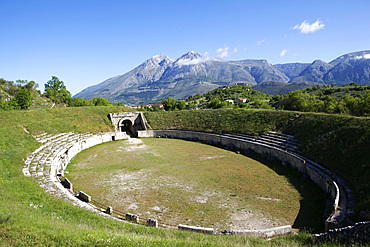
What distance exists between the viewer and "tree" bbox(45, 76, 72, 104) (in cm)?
6831

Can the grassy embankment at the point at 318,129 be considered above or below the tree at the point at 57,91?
below

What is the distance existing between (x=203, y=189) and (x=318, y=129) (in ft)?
54.0

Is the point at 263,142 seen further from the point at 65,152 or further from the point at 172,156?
the point at 65,152

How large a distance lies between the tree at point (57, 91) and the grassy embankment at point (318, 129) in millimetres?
42039

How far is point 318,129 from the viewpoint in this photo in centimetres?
2427

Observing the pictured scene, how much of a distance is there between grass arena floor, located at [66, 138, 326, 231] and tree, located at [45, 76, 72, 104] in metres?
51.5

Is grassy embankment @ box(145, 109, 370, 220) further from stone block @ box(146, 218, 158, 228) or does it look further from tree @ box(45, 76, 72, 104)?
tree @ box(45, 76, 72, 104)

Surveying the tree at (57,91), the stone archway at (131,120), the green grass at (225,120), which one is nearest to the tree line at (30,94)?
the tree at (57,91)

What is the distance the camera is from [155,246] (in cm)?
675

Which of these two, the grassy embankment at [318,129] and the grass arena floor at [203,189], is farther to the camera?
the grassy embankment at [318,129]

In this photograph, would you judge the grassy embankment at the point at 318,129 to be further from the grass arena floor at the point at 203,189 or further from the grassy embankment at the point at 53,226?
the grassy embankment at the point at 53,226

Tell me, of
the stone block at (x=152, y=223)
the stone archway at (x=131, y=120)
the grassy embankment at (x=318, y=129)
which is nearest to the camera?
the stone block at (x=152, y=223)

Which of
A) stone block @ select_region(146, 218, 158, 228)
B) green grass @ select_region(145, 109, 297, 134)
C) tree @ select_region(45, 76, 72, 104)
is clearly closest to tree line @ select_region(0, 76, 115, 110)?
tree @ select_region(45, 76, 72, 104)

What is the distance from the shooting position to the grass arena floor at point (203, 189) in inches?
503
